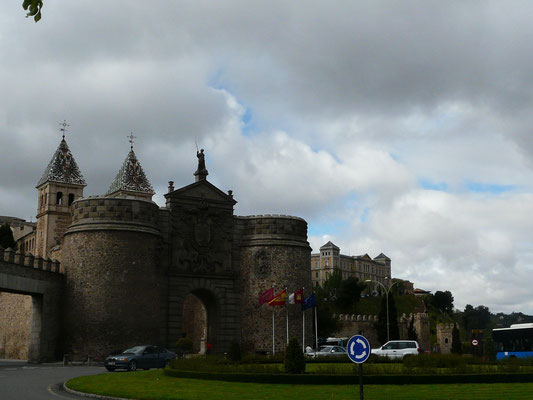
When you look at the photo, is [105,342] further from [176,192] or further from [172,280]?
[176,192]

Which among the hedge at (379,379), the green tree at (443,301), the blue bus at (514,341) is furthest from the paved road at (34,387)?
the green tree at (443,301)

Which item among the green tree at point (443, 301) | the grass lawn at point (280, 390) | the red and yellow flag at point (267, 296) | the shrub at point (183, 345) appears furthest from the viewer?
the green tree at point (443, 301)

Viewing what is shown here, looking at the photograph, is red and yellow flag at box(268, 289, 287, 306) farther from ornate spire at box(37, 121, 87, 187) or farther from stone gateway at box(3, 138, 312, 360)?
ornate spire at box(37, 121, 87, 187)

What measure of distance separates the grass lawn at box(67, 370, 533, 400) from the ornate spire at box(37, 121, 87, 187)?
62.4 m

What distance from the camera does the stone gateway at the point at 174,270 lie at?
50.4 meters

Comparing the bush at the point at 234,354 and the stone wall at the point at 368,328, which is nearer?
the bush at the point at 234,354

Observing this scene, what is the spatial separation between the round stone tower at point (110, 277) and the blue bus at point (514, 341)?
86.7 feet

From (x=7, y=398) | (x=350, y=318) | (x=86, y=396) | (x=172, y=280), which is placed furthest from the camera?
(x=350, y=318)

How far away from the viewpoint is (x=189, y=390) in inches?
901

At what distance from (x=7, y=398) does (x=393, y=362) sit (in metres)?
23.6

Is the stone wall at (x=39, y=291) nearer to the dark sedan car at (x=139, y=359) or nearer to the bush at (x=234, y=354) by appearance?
the dark sedan car at (x=139, y=359)

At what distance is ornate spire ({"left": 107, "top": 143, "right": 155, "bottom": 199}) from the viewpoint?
91.8m

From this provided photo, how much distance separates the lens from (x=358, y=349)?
16203 mm

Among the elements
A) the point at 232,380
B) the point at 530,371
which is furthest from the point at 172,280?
the point at 530,371
